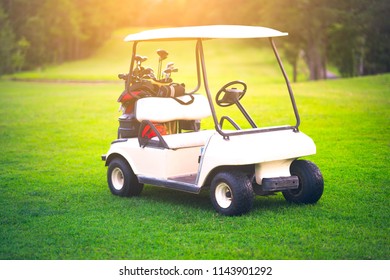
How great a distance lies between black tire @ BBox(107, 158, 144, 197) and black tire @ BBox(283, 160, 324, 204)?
164 cm

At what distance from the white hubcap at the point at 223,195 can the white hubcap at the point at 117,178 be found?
1.42m

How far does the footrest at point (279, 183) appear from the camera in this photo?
6.59m

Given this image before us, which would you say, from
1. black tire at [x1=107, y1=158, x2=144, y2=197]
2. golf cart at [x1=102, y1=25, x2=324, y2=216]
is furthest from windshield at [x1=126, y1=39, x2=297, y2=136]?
black tire at [x1=107, y1=158, x2=144, y2=197]

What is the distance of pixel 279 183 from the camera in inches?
260

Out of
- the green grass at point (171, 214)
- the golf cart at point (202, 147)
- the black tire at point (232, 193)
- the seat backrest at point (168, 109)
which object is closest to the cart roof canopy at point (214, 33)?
the golf cart at point (202, 147)

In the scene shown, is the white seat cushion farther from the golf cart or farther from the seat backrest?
the seat backrest

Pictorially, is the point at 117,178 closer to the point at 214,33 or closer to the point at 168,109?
the point at 168,109

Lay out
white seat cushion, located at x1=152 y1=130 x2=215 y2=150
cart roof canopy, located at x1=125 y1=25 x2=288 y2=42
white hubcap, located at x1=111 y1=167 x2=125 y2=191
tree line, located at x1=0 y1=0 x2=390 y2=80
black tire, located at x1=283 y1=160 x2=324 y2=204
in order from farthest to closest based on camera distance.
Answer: tree line, located at x1=0 y1=0 x2=390 y2=80 → white hubcap, located at x1=111 y1=167 x2=125 y2=191 → white seat cushion, located at x1=152 y1=130 x2=215 y2=150 → black tire, located at x1=283 y1=160 x2=324 y2=204 → cart roof canopy, located at x1=125 y1=25 x2=288 y2=42

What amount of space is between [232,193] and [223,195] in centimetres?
25

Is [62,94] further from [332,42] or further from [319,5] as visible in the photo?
[332,42]

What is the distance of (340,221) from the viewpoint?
6.40 m

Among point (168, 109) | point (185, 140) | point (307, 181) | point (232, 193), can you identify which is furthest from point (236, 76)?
point (232, 193)

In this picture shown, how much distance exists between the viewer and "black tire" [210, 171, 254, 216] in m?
6.43
